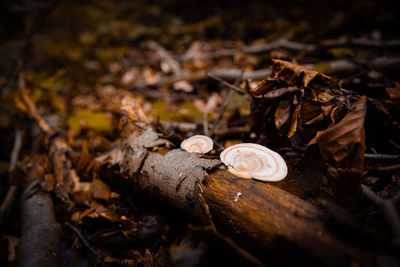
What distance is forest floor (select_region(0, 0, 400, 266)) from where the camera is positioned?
1563 mm

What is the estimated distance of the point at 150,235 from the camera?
1951 millimetres

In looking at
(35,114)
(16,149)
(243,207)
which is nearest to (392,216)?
(243,207)

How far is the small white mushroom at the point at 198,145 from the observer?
6.57 feet

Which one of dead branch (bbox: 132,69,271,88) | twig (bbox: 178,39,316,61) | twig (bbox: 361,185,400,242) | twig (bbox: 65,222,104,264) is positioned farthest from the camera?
twig (bbox: 178,39,316,61)

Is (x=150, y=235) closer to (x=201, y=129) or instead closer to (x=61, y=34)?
(x=201, y=129)

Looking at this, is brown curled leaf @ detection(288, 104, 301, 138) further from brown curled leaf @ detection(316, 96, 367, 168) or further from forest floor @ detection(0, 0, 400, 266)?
brown curled leaf @ detection(316, 96, 367, 168)

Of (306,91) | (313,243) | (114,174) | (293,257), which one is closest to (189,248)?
(293,257)

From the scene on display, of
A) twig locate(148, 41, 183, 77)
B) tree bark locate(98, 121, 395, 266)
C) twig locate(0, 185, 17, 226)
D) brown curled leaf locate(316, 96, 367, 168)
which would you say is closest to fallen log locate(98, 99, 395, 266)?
tree bark locate(98, 121, 395, 266)

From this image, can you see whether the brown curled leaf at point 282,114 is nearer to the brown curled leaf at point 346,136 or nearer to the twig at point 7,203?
the brown curled leaf at point 346,136

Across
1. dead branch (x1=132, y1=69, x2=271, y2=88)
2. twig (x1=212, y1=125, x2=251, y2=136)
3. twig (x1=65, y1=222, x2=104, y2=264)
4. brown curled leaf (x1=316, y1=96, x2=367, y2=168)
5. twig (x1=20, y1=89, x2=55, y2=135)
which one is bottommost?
twig (x1=65, y1=222, x2=104, y2=264)

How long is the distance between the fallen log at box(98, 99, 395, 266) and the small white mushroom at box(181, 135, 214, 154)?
0.26ft

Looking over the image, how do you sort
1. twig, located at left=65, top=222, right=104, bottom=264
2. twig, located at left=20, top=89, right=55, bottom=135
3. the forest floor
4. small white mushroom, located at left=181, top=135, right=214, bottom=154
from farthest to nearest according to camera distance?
twig, located at left=20, top=89, right=55, bottom=135
small white mushroom, located at left=181, top=135, right=214, bottom=154
twig, located at left=65, top=222, right=104, bottom=264
the forest floor

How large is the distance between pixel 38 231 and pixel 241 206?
81.6 inches

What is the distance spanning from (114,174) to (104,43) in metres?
7.35
